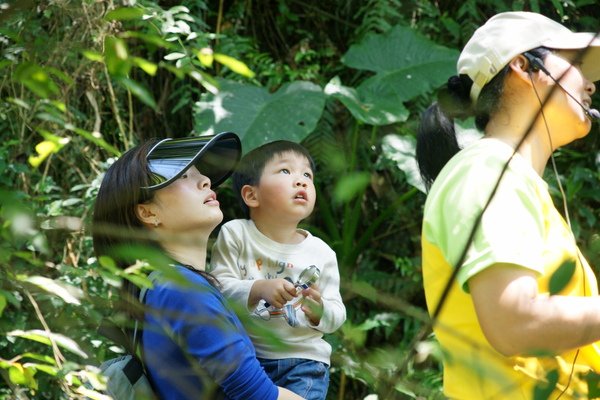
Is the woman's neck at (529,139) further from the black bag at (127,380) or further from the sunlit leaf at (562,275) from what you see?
the sunlit leaf at (562,275)

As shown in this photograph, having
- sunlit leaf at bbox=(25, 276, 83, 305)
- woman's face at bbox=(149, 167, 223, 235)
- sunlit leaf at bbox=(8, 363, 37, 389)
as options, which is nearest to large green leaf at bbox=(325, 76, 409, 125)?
woman's face at bbox=(149, 167, 223, 235)

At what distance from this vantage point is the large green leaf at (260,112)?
12.5ft

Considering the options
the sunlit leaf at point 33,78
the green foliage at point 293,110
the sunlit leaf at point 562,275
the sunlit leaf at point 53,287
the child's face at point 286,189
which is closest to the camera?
the sunlit leaf at point 562,275

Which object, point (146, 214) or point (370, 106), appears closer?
point (146, 214)

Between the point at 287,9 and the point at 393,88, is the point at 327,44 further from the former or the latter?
the point at 393,88

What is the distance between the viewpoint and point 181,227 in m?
1.90

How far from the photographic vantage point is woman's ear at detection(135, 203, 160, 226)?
190 cm

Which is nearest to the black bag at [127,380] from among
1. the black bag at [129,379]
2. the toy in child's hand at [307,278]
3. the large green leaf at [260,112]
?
the black bag at [129,379]

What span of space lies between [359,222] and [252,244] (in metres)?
2.36

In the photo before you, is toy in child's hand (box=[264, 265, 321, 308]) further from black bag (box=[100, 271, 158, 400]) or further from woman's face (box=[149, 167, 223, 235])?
black bag (box=[100, 271, 158, 400])

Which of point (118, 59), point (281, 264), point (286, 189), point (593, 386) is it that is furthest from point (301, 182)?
point (593, 386)

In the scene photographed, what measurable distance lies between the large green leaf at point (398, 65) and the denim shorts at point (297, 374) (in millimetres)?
2109

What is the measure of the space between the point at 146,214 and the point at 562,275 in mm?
1210

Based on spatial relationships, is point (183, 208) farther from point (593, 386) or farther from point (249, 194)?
point (593, 386)
